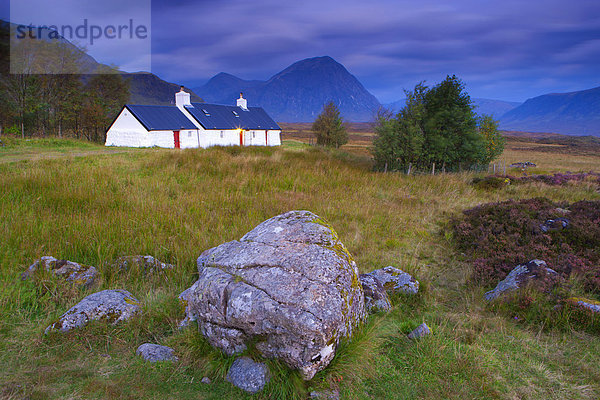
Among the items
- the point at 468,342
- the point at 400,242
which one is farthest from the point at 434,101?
the point at 468,342

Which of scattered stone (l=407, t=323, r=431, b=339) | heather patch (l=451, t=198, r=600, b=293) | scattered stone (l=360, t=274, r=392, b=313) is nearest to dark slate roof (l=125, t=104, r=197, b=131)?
heather patch (l=451, t=198, r=600, b=293)

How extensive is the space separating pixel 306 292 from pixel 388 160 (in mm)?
19588

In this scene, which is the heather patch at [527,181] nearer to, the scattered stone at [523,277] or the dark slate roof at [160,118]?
the scattered stone at [523,277]

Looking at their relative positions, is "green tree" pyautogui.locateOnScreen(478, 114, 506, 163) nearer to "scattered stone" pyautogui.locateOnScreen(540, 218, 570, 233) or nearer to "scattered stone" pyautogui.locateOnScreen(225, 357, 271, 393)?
"scattered stone" pyautogui.locateOnScreen(540, 218, 570, 233)

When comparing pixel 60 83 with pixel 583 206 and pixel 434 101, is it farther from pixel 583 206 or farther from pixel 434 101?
pixel 583 206

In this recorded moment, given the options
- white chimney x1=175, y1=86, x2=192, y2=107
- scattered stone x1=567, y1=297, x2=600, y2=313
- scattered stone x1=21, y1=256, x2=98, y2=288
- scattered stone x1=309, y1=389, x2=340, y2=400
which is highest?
white chimney x1=175, y1=86, x2=192, y2=107

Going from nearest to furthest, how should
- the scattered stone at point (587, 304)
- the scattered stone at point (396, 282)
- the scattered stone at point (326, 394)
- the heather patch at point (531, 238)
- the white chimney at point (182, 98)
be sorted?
the scattered stone at point (326, 394), the scattered stone at point (587, 304), the scattered stone at point (396, 282), the heather patch at point (531, 238), the white chimney at point (182, 98)

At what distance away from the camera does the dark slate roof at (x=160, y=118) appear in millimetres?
34500

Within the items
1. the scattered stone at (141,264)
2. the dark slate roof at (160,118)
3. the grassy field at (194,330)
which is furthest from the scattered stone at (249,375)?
the dark slate roof at (160,118)

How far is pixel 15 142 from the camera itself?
23984 mm

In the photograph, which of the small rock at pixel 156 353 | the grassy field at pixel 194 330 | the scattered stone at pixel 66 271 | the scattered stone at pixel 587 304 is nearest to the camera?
the grassy field at pixel 194 330

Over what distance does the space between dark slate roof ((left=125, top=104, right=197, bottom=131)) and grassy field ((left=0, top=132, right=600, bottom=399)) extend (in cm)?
2391

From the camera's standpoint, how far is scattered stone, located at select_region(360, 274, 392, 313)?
4652mm

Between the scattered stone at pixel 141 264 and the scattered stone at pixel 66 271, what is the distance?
0.45m
